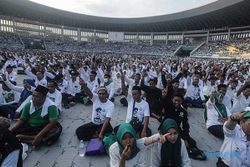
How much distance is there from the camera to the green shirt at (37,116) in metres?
4.41

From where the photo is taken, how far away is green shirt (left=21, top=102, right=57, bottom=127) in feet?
14.5

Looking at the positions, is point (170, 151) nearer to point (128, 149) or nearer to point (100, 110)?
point (128, 149)

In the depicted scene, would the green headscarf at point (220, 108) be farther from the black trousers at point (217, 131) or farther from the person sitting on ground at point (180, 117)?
the person sitting on ground at point (180, 117)

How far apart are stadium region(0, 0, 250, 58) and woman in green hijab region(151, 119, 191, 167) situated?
36.2 meters

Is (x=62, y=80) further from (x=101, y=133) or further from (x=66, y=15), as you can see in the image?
(x=66, y=15)

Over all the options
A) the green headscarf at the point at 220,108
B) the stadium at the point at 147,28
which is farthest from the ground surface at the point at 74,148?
the stadium at the point at 147,28

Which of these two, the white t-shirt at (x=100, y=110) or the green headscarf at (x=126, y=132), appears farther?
the white t-shirt at (x=100, y=110)

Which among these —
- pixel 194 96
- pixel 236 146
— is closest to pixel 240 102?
pixel 194 96

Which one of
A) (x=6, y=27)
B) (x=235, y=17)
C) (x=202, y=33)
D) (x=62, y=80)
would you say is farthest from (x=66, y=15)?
(x=62, y=80)

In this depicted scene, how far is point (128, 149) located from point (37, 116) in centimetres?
248

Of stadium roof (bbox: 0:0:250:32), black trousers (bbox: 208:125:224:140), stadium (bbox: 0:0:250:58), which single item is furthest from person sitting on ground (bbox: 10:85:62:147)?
stadium (bbox: 0:0:250:58)

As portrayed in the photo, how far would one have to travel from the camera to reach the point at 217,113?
540 centimetres

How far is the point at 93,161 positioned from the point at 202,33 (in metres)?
54.0

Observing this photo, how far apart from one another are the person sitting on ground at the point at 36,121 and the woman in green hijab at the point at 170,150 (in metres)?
2.27
